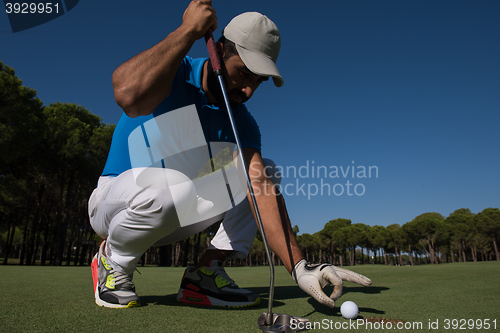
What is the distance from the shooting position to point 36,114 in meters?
17.0

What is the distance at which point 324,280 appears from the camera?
159 centimetres

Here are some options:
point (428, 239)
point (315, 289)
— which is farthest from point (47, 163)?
point (428, 239)

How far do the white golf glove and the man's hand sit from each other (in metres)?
1.54

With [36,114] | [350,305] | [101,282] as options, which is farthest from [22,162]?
[350,305]

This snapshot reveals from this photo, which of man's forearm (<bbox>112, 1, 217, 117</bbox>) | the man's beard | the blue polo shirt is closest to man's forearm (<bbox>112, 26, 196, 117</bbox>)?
man's forearm (<bbox>112, 1, 217, 117</bbox>)

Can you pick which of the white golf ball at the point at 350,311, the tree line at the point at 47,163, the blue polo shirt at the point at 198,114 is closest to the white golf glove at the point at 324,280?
the white golf ball at the point at 350,311

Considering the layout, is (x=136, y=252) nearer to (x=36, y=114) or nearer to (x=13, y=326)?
(x=13, y=326)

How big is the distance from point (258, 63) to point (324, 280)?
1417 mm

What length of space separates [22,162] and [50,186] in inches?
192

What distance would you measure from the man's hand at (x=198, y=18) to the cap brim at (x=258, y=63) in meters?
0.27

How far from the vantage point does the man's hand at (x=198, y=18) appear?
70.7 inches

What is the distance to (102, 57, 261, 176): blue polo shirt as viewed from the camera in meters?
2.09

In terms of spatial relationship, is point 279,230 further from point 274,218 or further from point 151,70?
point 151,70

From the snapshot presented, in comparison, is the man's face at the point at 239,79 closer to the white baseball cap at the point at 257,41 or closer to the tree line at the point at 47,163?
the white baseball cap at the point at 257,41
